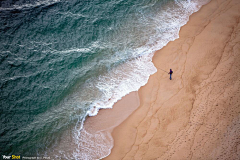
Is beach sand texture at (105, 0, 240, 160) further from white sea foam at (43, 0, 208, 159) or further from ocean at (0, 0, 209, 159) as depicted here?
ocean at (0, 0, 209, 159)

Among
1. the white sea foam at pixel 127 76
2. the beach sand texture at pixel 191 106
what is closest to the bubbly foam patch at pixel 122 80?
the white sea foam at pixel 127 76

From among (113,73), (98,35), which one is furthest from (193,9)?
(113,73)

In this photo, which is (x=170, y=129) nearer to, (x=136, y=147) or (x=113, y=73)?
(x=136, y=147)

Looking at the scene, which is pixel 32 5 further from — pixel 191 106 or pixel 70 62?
pixel 191 106

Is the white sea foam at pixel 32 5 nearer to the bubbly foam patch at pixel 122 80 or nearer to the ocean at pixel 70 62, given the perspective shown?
the ocean at pixel 70 62

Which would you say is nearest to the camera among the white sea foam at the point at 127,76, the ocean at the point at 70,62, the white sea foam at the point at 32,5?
the white sea foam at the point at 127,76
